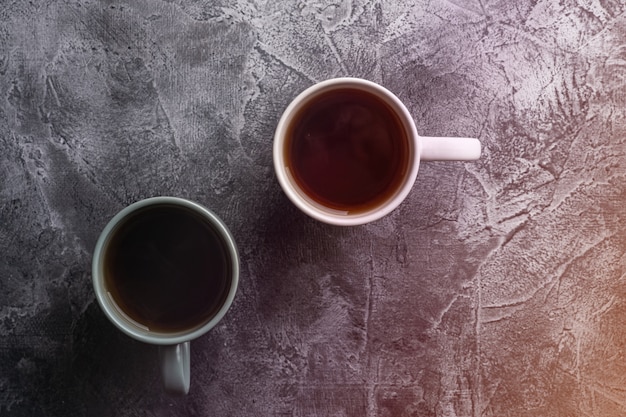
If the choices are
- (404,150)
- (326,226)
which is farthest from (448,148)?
(326,226)

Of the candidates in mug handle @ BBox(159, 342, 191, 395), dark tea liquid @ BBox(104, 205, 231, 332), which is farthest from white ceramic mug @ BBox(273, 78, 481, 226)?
mug handle @ BBox(159, 342, 191, 395)

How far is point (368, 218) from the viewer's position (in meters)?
0.72

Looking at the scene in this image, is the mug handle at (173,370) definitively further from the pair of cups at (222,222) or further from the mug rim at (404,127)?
the mug rim at (404,127)

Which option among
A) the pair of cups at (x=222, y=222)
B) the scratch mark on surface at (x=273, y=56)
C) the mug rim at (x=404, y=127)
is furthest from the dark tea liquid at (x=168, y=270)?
the scratch mark on surface at (x=273, y=56)

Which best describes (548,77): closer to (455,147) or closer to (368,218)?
(455,147)

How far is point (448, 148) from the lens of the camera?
0.71 m

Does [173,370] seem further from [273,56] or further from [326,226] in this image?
[273,56]

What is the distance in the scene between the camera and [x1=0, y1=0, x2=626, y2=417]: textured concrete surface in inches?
31.9

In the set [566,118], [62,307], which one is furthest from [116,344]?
[566,118]

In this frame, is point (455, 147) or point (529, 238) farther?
point (529, 238)

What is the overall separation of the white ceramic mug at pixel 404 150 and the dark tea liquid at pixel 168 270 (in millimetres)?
112

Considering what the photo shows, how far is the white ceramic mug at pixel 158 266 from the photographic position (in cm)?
70

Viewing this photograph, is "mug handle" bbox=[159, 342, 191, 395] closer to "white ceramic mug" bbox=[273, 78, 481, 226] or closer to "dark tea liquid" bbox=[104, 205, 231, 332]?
"dark tea liquid" bbox=[104, 205, 231, 332]

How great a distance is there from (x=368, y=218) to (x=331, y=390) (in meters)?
0.26
